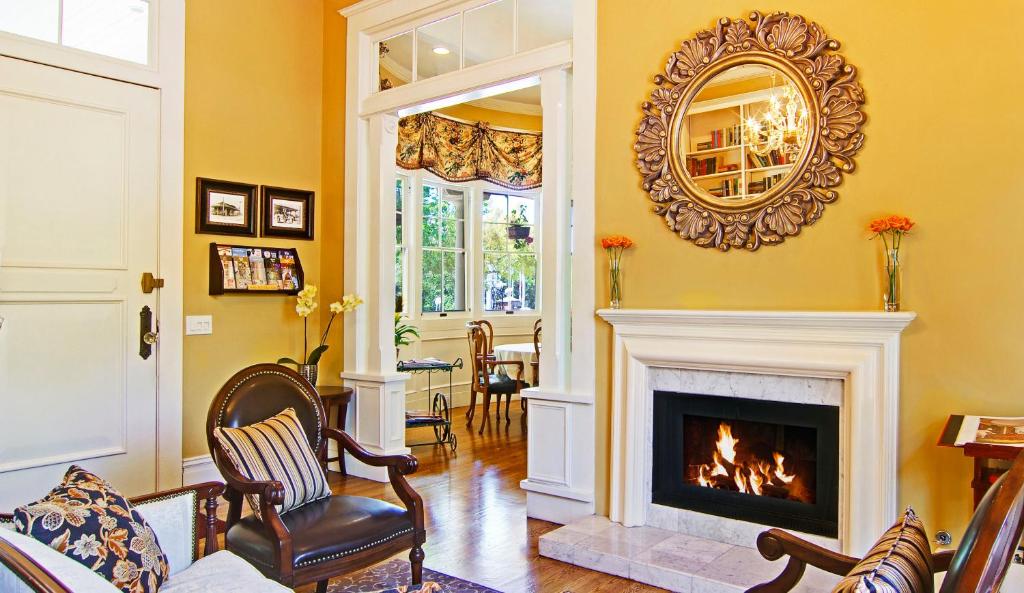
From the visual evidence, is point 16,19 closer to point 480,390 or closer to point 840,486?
point 480,390

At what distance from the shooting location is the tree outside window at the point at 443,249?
742 centimetres

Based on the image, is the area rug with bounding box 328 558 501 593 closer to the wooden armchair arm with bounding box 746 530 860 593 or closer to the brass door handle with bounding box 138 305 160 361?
the wooden armchair arm with bounding box 746 530 860 593

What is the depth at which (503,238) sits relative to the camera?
8.12m

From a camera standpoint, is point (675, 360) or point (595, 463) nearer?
point (675, 360)

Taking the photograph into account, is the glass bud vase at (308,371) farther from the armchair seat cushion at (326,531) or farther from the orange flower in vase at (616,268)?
the orange flower in vase at (616,268)

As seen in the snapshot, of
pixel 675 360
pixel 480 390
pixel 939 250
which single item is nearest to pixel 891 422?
pixel 939 250

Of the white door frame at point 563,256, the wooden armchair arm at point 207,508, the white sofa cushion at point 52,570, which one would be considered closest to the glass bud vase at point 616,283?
the white door frame at point 563,256

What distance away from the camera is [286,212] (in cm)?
490

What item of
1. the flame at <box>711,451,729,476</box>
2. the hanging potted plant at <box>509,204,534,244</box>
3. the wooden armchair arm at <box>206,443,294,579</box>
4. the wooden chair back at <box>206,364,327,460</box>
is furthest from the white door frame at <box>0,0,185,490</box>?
the hanging potted plant at <box>509,204,534,244</box>

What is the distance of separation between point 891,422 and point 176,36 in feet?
14.4

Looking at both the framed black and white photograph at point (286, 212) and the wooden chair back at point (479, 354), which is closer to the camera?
the framed black and white photograph at point (286, 212)

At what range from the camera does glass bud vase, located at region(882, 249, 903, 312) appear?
2846 mm

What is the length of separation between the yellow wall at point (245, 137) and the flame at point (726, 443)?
2.84 metres

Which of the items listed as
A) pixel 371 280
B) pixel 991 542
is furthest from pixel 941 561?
pixel 371 280
